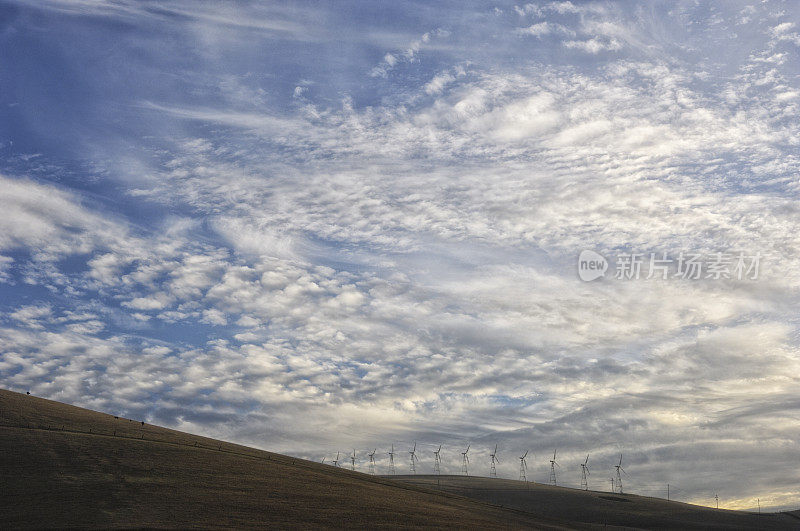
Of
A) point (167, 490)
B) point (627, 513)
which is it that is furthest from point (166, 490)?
point (627, 513)

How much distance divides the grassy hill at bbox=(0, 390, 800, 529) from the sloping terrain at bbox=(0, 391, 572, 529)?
5.2 inches

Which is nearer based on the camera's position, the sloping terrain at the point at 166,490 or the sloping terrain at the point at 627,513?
the sloping terrain at the point at 166,490

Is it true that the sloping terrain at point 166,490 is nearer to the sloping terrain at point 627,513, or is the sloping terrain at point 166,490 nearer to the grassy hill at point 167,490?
the grassy hill at point 167,490

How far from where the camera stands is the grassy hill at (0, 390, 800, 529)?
6644 cm

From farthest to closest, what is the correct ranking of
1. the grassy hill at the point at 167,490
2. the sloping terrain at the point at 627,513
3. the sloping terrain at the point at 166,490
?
the sloping terrain at the point at 627,513 → the grassy hill at the point at 167,490 → the sloping terrain at the point at 166,490

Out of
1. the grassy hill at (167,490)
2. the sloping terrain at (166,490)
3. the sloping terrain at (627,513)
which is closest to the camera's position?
the sloping terrain at (166,490)

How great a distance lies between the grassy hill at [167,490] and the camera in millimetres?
66438

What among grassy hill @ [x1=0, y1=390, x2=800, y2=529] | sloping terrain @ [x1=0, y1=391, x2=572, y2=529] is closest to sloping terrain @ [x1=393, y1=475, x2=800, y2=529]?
grassy hill @ [x1=0, y1=390, x2=800, y2=529]

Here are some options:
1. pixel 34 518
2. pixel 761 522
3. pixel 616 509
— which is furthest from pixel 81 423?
pixel 761 522

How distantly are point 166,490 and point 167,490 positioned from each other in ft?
0.50

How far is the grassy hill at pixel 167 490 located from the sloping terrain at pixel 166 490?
132 millimetres

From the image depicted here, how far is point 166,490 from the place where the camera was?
76.9 m

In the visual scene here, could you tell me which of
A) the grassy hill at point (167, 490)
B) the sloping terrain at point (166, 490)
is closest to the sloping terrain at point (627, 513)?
the grassy hill at point (167, 490)

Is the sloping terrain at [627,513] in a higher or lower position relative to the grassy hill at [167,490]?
lower
